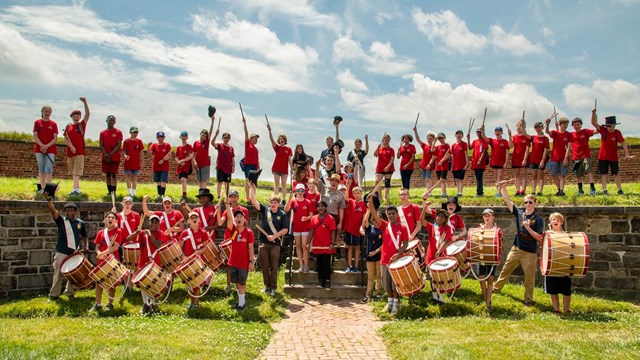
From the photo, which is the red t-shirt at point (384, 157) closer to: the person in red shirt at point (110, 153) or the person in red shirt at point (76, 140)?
the person in red shirt at point (110, 153)

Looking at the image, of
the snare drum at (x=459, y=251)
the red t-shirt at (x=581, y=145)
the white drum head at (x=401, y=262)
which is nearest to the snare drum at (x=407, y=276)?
the white drum head at (x=401, y=262)

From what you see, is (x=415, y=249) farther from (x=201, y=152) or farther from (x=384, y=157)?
(x=201, y=152)

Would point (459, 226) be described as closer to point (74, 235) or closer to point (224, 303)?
point (224, 303)

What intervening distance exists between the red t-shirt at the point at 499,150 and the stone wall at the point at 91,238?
2.12 meters

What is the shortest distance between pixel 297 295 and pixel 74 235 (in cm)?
455

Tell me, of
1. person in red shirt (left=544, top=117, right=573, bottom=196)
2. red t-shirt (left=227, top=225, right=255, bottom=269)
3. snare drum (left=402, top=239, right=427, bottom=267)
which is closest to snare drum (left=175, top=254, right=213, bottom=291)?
red t-shirt (left=227, top=225, right=255, bottom=269)

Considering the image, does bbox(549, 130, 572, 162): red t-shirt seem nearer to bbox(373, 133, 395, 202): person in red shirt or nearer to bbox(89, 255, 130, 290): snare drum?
bbox(373, 133, 395, 202): person in red shirt

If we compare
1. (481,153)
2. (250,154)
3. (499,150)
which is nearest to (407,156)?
(481,153)

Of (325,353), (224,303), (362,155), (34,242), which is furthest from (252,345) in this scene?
(362,155)

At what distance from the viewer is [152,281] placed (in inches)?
→ 382

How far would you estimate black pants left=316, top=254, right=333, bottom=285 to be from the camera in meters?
11.3

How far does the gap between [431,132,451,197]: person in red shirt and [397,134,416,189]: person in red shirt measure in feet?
2.28

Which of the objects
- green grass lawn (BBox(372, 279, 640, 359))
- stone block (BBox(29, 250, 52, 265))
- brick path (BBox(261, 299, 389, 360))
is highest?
stone block (BBox(29, 250, 52, 265))

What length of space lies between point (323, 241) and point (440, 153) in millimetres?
5397
